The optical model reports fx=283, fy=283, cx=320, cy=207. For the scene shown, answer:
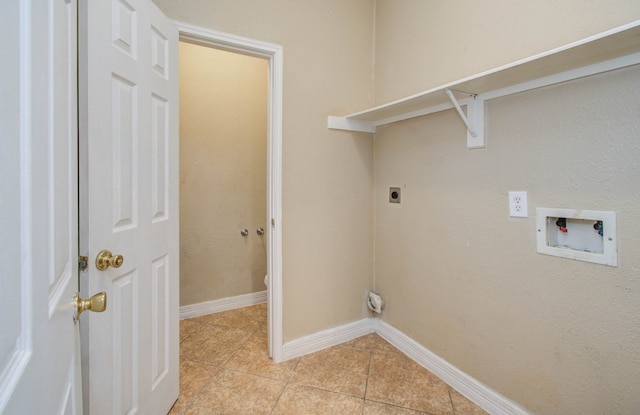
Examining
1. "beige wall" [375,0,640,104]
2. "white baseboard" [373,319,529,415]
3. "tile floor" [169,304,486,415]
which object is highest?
"beige wall" [375,0,640,104]

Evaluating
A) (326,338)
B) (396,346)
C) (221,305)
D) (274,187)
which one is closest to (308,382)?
(326,338)

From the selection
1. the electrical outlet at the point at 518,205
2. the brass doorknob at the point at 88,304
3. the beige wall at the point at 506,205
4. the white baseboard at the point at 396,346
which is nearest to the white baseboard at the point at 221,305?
the white baseboard at the point at 396,346

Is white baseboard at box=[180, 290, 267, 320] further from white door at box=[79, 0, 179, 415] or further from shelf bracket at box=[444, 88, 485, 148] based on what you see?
shelf bracket at box=[444, 88, 485, 148]

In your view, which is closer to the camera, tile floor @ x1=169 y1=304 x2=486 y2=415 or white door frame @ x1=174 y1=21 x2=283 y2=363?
tile floor @ x1=169 y1=304 x2=486 y2=415

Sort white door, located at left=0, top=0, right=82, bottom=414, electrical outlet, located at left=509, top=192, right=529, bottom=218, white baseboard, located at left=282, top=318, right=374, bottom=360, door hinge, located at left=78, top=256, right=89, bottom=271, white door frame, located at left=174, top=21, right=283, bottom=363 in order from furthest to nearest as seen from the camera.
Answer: white baseboard, located at left=282, top=318, right=374, bottom=360
white door frame, located at left=174, top=21, right=283, bottom=363
electrical outlet, located at left=509, top=192, right=529, bottom=218
door hinge, located at left=78, top=256, right=89, bottom=271
white door, located at left=0, top=0, right=82, bottom=414

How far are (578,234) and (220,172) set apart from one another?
262 centimetres

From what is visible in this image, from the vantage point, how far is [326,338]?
2.15 meters

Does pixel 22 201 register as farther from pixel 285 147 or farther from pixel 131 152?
pixel 285 147

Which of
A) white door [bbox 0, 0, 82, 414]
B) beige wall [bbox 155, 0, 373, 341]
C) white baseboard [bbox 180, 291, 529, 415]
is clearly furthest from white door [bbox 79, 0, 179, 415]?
white baseboard [bbox 180, 291, 529, 415]

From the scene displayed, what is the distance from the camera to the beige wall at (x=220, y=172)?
262 centimetres

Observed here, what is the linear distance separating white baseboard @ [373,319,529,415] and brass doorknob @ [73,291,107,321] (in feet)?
5.98

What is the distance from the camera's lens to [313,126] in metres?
2.05

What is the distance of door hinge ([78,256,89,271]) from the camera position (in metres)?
0.95

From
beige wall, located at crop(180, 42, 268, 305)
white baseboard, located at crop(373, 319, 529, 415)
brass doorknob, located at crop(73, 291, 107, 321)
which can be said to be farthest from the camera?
beige wall, located at crop(180, 42, 268, 305)
